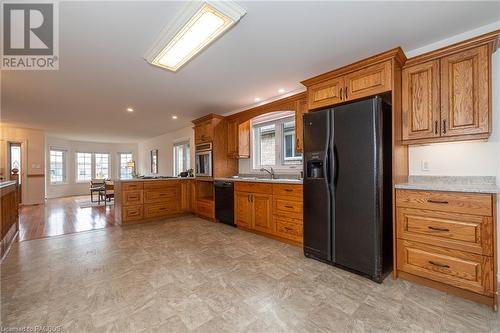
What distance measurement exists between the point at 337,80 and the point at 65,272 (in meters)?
3.63

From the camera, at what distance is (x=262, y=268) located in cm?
233

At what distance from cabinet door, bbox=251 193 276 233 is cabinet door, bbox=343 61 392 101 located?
1778 mm

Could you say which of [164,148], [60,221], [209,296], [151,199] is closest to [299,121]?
[209,296]

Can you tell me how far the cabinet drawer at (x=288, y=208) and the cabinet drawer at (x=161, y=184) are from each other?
9.06 ft

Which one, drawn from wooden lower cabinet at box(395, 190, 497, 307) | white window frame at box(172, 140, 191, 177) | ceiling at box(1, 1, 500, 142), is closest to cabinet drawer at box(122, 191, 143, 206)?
ceiling at box(1, 1, 500, 142)

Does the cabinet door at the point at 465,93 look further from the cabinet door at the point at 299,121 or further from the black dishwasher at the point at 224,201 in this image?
the black dishwasher at the point at 224,201

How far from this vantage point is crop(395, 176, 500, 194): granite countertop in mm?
1711

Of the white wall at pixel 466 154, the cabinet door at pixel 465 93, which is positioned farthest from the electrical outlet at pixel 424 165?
the cabinet door at pixel 465 93

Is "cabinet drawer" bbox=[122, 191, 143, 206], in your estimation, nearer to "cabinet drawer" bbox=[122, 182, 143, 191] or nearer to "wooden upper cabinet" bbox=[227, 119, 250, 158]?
"cabinet drawer" bbox=[122, 182, 143, 191]

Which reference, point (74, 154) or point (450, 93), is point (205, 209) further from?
point (74, 154)

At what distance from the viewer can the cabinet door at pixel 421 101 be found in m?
2.08

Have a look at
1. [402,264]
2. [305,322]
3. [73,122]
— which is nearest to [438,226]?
[402,264]

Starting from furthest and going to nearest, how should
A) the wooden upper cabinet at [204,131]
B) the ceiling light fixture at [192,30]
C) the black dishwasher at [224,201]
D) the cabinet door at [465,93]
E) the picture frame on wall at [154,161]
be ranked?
the picture frame on wall at [154,161] < the wooden upper cabinet at [204,131] < the black dishwasher at [224,201] < the cabinet door at [465,93] < the ceiling light fixture at [192,30]

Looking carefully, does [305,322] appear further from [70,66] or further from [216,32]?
[70,66]
